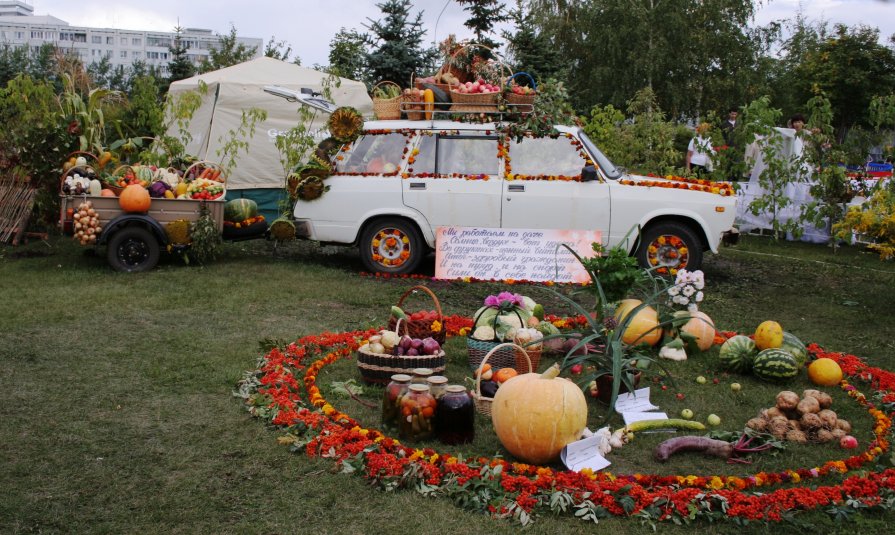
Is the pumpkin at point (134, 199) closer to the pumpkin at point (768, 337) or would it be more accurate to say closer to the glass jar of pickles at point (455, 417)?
the glass jar of pickles at point (455, 417)

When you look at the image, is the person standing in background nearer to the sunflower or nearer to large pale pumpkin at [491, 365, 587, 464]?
the sunflower

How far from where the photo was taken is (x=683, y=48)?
32.0 m

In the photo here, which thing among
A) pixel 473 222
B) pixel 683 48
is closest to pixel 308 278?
pixel 473 222

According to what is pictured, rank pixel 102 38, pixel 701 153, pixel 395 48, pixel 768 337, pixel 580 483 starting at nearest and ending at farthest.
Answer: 1. pixel 580 483
2. pixel 768 337
3. pixel 701 153
4. pixel 395 48
5. pixel 102 38

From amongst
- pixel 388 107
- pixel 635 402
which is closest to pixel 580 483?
pixel 635 402

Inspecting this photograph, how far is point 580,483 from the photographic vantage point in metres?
3.96

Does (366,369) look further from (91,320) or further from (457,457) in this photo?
(91,320)

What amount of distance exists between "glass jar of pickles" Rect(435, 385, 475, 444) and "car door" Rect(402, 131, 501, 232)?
5.39m

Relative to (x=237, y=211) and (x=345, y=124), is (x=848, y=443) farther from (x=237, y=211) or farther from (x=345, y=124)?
(x=237, y=211)

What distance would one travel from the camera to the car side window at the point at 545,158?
9.78m

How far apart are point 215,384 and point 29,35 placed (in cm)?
15814

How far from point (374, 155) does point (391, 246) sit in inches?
45.7

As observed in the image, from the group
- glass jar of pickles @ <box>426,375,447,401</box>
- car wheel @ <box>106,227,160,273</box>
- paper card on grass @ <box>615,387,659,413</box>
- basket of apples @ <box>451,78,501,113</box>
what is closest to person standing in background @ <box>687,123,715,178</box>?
basket of apples @ <box>451,78,501,113</box>

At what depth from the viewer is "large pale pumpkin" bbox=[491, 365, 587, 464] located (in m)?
4.25
